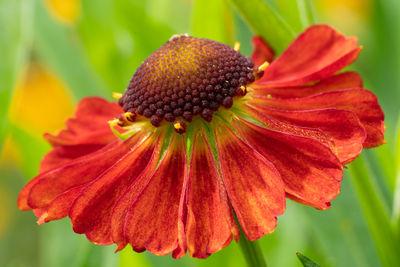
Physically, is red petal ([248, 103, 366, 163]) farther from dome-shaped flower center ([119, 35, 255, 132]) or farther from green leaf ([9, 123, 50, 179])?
green leaf ([9, 123, 50, 179])

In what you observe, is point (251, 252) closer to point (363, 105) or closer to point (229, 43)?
point (363, 105)

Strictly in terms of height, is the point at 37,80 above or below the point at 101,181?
above

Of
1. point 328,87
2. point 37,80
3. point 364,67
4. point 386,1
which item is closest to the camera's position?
point 328,87

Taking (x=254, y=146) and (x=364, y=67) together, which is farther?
(x=364, y=67)

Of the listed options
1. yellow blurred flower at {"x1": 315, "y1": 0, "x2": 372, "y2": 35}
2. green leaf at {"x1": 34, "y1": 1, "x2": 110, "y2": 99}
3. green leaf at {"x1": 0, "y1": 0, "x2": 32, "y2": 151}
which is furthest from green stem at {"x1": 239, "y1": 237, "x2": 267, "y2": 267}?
yellow blurred flower at {"x1": 315, "y1": 0, "x2": 372, "y2": 35}

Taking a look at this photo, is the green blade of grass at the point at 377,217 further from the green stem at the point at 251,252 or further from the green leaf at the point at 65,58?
the green leaf at the point at 65,58

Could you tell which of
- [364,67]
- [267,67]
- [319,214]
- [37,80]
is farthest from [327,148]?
[37,80]

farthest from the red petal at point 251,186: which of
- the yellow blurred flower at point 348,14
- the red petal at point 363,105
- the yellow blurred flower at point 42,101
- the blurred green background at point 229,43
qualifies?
the yellow blurred flower at point 42,101

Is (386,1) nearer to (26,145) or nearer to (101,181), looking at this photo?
(26,145)
